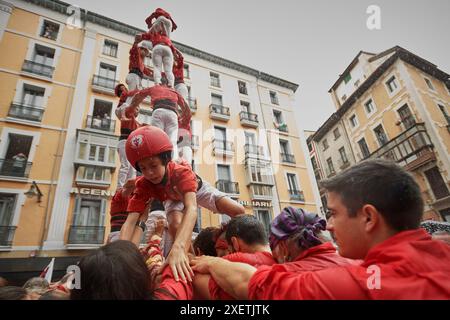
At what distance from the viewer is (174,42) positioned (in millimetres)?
20156

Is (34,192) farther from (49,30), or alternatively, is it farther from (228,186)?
(49,30)

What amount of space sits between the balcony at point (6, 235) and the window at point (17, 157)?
8.63ft

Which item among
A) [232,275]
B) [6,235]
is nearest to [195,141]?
[6,235]

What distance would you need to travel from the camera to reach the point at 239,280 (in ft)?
4.14

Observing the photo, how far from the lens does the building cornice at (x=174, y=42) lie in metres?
16.6

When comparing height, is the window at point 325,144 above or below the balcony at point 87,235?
above

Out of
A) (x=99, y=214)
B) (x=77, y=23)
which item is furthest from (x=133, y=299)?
(x=77, y=23)

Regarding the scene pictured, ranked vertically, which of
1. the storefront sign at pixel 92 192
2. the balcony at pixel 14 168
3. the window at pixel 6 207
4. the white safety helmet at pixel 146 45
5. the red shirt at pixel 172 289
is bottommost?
the red shirt at pixel 172 289

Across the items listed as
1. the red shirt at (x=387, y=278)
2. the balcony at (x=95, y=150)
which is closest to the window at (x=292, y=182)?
the balcony at (x=95, y=150)

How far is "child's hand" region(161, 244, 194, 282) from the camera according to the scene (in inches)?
60.1

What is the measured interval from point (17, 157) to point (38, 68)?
248 inches

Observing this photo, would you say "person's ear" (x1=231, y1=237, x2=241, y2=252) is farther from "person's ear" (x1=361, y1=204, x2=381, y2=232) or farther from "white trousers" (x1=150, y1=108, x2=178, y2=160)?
"white trousers" (x1=150, y1=108, x2=178, y2=160)

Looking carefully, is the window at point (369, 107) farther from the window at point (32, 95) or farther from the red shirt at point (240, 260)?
the window at point (32, 95)

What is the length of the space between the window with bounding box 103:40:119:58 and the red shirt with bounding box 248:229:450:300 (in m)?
20.4
